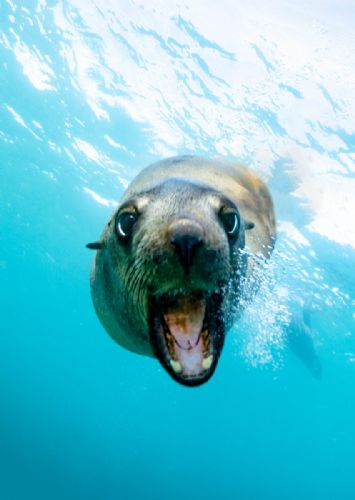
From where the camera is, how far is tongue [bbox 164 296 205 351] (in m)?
1.96

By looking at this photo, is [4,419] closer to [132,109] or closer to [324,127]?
[132,109]

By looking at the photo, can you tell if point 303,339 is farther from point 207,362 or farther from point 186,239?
point 186,239

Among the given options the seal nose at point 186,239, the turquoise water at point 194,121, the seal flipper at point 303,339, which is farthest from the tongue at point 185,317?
the seal flipper at point 303,339

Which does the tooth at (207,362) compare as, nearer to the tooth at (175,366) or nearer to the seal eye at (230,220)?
the tooth at (175,366)

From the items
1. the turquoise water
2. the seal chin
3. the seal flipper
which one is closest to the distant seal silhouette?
the seal chin

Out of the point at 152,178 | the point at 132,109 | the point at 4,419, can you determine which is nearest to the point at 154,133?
the point at 132,109

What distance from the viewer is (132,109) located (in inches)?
611

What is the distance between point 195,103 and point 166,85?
1085 millimetres

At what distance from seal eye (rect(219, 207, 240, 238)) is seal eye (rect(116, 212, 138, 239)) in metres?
0.39

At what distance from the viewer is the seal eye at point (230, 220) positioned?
2021mm

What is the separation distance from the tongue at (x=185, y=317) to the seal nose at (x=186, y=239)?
1.00 ft

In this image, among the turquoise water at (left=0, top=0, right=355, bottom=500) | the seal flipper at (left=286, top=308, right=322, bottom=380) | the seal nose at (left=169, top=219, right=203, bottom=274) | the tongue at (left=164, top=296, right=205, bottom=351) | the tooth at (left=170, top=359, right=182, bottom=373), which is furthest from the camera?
the seal flipper at (left=286, top=308, right=322, bottom=380)

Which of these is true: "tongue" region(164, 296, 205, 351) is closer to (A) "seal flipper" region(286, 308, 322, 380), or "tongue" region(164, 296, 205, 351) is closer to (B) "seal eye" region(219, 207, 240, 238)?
(B) "seal eye" region(219, 207, 240, 238)

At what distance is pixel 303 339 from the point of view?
26328mm
